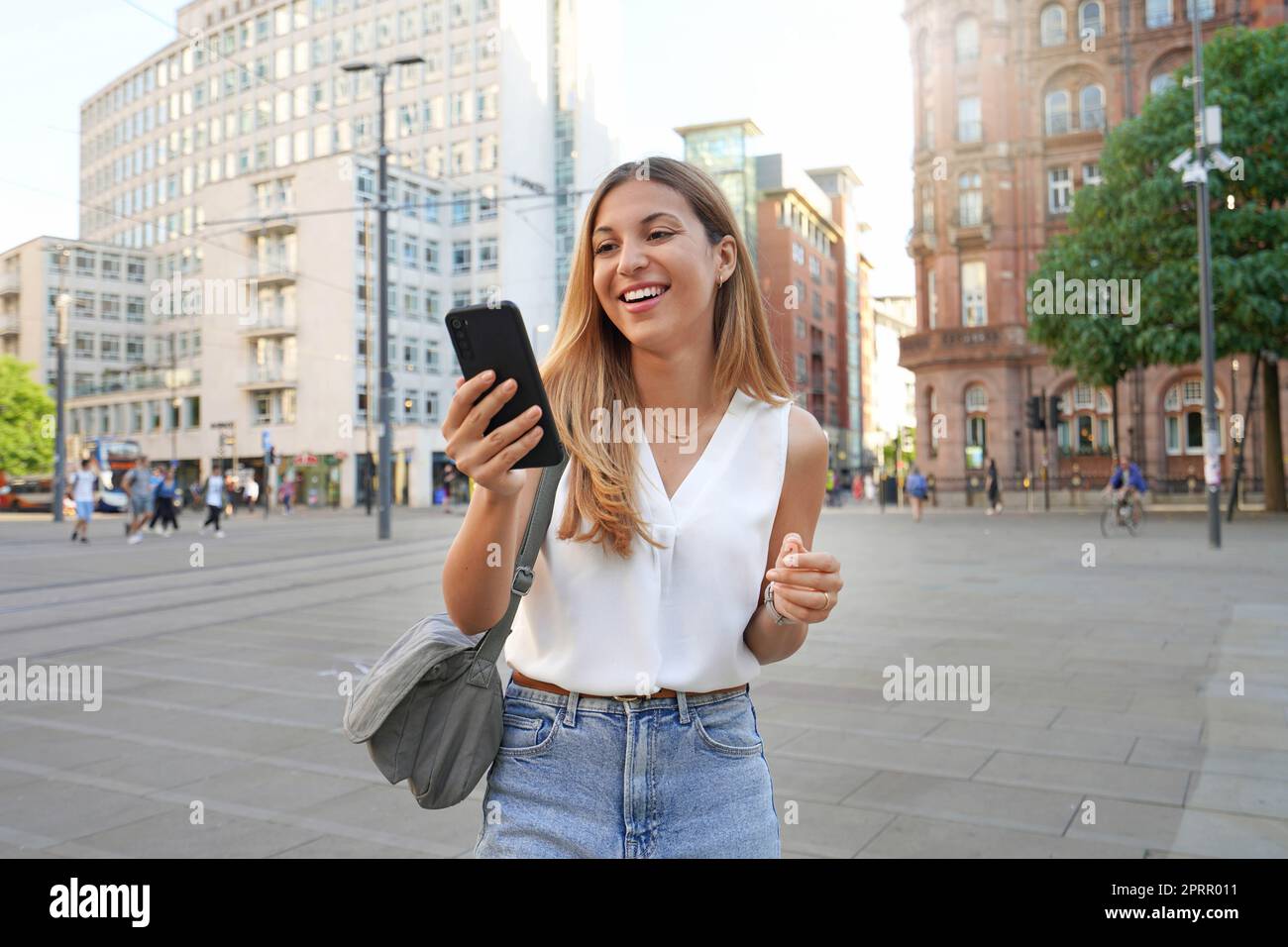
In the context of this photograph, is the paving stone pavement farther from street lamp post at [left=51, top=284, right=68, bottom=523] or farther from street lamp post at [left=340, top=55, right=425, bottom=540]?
street lamp post at [left=51, top=284, right=68, bottom=523]

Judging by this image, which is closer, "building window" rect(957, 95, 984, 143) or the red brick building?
the red brick building

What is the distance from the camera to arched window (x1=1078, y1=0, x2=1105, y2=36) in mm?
44031

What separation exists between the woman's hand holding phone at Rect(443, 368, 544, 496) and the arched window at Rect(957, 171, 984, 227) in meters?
48.3

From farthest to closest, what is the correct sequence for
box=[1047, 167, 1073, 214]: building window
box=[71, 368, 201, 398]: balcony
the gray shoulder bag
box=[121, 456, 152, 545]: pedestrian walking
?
1. box=[71, 368, 201, 398]: balcony
2. box=[1047, 167, 1073, 214]: building window
3. box=[121, 456, 152, 545]: pedestrian walking
4. the gray shoulder bag

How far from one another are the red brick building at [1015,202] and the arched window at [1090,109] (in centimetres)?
5

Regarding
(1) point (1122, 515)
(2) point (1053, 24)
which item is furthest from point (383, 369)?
(2) point (1053, 24)

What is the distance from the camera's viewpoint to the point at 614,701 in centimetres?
185

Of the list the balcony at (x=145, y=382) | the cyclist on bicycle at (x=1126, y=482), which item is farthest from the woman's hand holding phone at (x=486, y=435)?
the balcony at (x=145, y=382)

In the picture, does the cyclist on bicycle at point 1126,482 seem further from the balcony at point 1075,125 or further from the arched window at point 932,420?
the balcony at point 1075,125

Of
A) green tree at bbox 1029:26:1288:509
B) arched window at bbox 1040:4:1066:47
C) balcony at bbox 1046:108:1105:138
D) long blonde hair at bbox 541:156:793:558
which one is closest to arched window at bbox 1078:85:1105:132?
balcony at bbox 1046:108:1105:138

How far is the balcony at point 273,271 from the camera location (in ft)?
180
